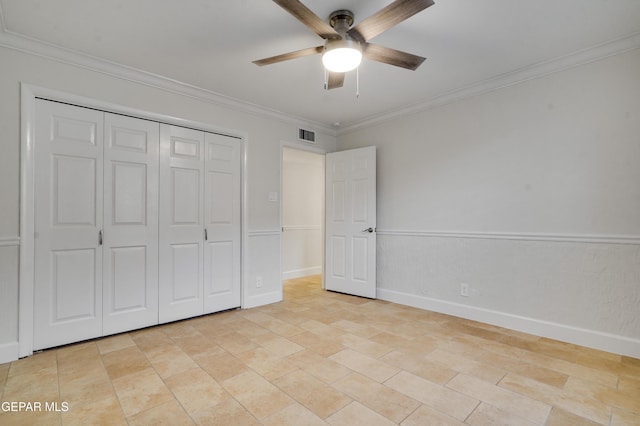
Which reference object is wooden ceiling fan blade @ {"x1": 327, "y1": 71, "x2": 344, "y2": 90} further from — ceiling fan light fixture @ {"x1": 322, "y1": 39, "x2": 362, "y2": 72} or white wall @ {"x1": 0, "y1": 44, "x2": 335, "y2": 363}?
white wall @ {"x1": 0, "y1": 44, "x2": 335, "y2": 363}

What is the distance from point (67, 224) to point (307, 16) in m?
2.65

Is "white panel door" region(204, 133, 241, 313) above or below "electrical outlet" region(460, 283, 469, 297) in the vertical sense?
above

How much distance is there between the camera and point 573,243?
2816 millimetres

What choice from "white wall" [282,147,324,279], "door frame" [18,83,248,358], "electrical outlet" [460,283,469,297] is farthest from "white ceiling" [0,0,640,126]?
"white wall" [282,147,324,279]

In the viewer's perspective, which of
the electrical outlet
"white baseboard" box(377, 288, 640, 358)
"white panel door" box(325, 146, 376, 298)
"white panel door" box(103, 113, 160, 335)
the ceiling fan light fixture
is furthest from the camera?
"white panel door" box(325, 146, 376, 298)

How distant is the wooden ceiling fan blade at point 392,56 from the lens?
2.17 meters

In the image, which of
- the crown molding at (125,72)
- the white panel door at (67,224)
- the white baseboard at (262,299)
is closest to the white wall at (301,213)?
the white baseboard at (262,299)

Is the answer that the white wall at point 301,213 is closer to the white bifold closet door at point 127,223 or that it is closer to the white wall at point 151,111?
the white wall at point 151,111

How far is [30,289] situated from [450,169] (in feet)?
13.9

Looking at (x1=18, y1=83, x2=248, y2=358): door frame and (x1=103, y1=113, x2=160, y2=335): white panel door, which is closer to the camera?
(x1=18, y1=83, x2=248, y2=358): door frame

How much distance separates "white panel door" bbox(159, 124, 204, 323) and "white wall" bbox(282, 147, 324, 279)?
2.33 metres

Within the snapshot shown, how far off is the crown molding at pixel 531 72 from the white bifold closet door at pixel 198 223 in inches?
92.3

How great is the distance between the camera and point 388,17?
183 cm

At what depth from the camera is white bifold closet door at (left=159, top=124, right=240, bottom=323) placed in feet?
10.8
